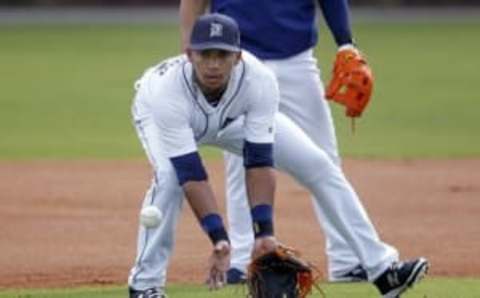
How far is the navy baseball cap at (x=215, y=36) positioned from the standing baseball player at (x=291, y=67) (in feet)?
4.35

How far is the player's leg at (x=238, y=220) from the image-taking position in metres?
8.43

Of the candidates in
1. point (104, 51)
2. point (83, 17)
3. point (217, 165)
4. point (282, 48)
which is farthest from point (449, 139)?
point (83, 17)

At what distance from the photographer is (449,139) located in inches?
649

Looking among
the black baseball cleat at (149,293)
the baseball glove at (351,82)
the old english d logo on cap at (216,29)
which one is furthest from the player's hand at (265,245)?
the baseball glove at (351,82)

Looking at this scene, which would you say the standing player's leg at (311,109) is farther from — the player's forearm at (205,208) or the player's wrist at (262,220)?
the player's forearm at (205,208)

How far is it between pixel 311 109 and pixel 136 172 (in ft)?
17.9

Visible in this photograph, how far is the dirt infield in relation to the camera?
9352mm

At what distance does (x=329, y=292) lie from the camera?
7.88 metres

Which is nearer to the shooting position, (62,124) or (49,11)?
(62,124)

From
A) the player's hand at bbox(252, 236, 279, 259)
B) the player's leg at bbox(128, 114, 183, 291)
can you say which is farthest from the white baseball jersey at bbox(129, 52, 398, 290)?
the player's hand at bbox(252, 236, 279, 259)

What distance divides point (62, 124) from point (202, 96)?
35.9ft

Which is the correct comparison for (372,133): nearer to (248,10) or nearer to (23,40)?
(248,10)

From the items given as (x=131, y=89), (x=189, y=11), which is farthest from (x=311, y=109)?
(x=131, y=89)

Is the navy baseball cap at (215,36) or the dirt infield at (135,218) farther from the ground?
the navy baseball cap at (215,36)
